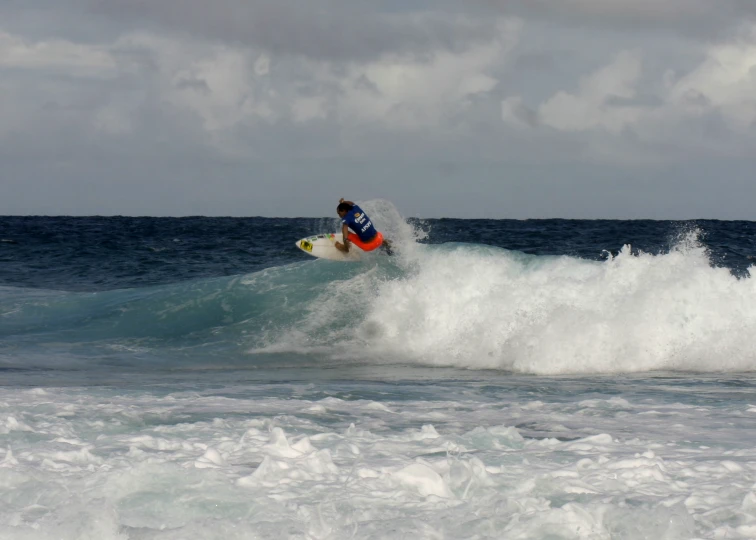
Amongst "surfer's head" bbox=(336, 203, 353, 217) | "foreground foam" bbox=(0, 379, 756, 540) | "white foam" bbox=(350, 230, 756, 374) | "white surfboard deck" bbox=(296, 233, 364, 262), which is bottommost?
"foreground foam" bbox=(0, 379, 756, 540)

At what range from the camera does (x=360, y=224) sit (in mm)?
15812

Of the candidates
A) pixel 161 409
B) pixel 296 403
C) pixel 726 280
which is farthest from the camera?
pixel 726 280

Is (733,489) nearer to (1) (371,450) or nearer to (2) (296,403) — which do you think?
(1) (371,450)

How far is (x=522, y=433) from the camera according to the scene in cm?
625

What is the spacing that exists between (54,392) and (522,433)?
4.54m

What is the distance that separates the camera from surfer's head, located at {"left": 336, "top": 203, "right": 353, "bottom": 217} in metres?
15.5

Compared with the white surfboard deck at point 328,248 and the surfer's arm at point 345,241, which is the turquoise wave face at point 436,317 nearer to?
the white surfboard deck at point 328,248

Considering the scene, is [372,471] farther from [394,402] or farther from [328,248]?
[328,248]

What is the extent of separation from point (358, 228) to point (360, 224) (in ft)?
0.28

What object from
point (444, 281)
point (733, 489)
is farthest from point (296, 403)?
point (444, 281)

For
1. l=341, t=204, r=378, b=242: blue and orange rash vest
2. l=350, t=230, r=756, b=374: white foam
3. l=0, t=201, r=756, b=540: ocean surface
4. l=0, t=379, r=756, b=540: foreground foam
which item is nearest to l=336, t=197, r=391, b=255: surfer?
l=341, t=204, r=378, b=242: blue and orange rash vest

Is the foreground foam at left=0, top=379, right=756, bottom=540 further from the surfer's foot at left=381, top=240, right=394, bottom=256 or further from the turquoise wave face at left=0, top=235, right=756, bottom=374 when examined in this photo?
the surfer's foot at left=381, top=240, right=394, bottom=256

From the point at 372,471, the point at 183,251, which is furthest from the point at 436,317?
the point at 183,251

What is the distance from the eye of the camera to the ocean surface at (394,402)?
4383 mm
